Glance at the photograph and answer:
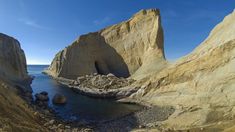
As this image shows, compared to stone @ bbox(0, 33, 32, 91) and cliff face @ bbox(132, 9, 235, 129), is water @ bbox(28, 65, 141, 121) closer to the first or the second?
cliff face @ bbox(132, 9, 235, 129)

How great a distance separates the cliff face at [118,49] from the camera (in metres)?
65.9

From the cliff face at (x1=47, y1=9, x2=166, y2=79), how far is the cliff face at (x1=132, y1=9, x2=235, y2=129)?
910 inches

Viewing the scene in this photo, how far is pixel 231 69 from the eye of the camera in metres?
28.2

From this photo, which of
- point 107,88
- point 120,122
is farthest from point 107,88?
point 120,122

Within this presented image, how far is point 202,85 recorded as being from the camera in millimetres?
31266

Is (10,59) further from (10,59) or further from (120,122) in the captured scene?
(120,122)

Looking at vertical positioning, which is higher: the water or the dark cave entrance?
the dark cave entrance

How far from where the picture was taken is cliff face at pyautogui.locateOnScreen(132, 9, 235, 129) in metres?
25.2

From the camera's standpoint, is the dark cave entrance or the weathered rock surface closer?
the weathered rock surface

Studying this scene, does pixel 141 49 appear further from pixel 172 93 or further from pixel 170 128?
pixel 170 128

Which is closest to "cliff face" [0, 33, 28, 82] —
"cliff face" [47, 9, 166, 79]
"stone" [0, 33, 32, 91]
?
"stone" [0, 33, 32, 91]

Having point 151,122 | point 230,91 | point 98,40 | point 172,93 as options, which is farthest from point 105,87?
point 98,40

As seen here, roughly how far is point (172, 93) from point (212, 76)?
658cm

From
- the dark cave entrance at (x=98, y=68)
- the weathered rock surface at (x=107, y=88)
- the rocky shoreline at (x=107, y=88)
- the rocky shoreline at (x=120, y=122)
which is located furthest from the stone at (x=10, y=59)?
the rocky shoreline at (x=120, y=122)
